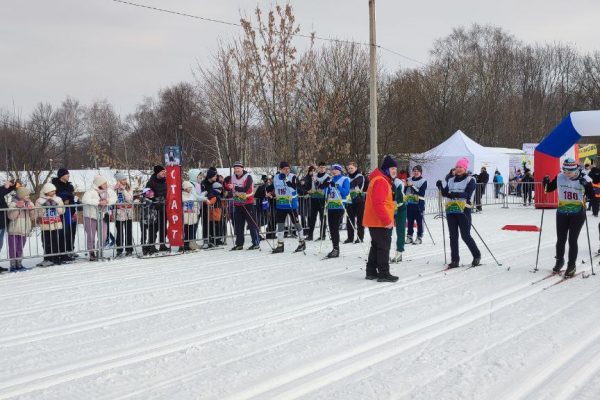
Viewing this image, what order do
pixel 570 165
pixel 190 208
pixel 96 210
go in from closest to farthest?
pixel 570 165 < pixel 96 210 < pixel 190 208

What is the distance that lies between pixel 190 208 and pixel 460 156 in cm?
2187

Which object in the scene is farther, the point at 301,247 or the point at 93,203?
the point at 301,247

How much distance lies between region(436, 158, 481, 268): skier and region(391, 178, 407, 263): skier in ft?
3.58

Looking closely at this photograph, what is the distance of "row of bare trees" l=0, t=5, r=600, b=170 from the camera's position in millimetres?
21047

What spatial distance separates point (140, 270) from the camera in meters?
10.4

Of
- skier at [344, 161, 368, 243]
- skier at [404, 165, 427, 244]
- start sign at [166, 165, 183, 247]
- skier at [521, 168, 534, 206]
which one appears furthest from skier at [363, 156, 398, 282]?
skier at [521, 168, 534, 206]

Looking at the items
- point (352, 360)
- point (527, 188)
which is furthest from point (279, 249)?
point (527, 188)

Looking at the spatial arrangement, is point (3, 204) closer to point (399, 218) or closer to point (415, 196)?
point (399, 218)

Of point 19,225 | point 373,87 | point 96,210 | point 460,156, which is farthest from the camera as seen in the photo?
point 460,156

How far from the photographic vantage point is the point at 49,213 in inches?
427

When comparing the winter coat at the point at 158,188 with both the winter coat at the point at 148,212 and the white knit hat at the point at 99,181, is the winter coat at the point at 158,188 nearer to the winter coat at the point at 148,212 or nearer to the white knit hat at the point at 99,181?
the winter coat at the point at 148,212

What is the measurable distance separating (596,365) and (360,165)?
2568 centimetres

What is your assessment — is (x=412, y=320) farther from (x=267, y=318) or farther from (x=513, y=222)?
(x=513, y=222)

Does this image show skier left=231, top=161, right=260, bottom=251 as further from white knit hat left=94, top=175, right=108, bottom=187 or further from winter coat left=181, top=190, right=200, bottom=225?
white knit hat left=94, top=175, right=108, bottom=187
